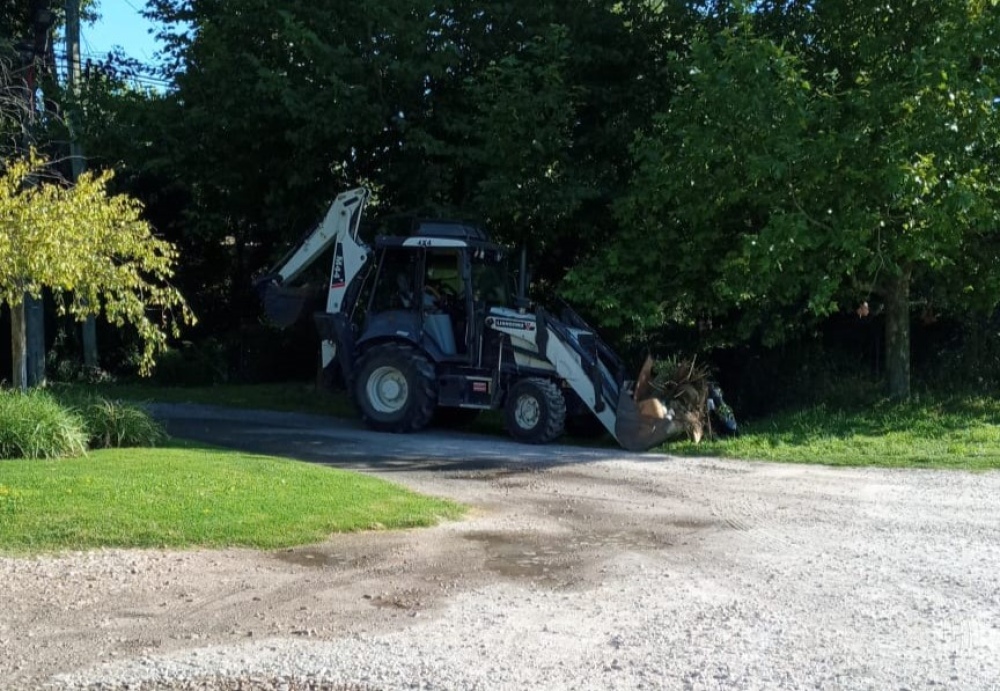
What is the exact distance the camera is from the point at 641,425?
15.1m

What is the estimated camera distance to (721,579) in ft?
25.6

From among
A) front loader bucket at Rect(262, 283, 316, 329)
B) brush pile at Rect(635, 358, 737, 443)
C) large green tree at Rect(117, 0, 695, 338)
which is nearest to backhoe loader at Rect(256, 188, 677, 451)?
brush pile at Rect(635, 358, 737, 443)

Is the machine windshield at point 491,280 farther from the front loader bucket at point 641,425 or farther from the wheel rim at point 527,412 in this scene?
the front loader bucket at point 641,425

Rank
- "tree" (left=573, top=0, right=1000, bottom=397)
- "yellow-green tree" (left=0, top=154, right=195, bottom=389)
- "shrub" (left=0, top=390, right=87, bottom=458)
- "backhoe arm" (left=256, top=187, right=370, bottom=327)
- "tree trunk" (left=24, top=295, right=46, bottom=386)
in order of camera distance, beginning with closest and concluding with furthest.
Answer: "yellow-green tree" (left=0, top=154, right=195, bottom=389), "shrub" (left=0, top=390, right=87, bottom=458), "tree" (left=573, top=0, right=1000, bottom=397), "backhoe arm" (left=256, top=187, right=370, bottom=327), "tree trunk" (left=24, top=295, right=46, bottom=386)

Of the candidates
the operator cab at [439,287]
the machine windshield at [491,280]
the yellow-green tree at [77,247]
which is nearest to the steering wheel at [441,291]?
the operator cab at [439,287]

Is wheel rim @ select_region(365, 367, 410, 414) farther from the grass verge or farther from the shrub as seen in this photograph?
the shrub

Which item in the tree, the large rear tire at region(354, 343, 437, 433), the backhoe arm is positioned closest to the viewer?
the tree

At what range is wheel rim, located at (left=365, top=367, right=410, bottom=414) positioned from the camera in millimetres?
16844

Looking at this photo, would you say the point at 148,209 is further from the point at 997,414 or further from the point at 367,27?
the point at 997,414

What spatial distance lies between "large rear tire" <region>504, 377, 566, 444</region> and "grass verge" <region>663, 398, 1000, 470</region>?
5.21 feet

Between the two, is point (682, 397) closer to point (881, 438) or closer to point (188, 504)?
point (881, 438)

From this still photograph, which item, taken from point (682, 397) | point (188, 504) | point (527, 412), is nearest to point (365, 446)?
point (527, 412)

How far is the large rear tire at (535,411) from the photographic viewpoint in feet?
50.7

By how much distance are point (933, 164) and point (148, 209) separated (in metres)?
17.9
